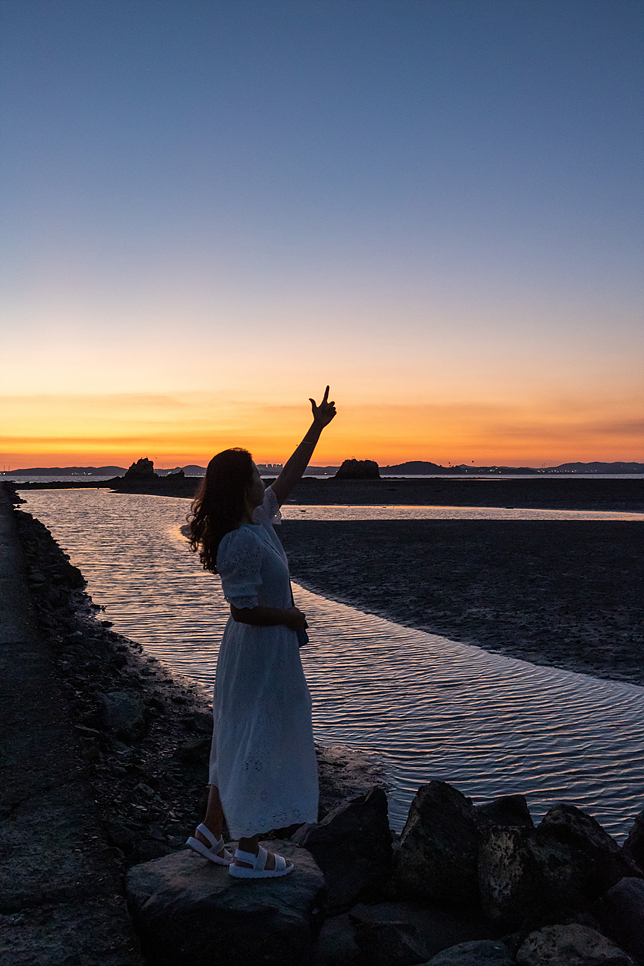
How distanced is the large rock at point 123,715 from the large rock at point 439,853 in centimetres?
305

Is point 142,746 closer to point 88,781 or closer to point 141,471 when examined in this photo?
point 88,781

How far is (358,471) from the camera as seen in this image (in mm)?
129875

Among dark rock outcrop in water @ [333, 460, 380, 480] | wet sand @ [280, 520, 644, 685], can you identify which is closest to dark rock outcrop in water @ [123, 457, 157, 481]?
dark rock outcrop in water @ [333, 460, 380, 480]

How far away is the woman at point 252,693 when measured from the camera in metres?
3.62

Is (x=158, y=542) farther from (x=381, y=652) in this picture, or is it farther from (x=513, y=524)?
(x=381, y=652)

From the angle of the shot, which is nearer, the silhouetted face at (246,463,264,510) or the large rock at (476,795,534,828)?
the silhouetted face at (246,463,264,510)

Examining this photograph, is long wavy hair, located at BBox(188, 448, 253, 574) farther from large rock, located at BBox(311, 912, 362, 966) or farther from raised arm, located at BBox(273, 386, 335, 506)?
large rock, located at BBox(311, 912, 362, 966)

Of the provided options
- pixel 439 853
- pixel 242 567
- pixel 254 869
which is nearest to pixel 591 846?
pixel 439 853

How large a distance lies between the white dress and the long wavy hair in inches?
4.4

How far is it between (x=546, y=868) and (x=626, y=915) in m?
0.40

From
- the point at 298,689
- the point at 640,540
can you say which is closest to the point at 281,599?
the point at 298,689

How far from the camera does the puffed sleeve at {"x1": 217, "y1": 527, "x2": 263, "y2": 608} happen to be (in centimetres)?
360

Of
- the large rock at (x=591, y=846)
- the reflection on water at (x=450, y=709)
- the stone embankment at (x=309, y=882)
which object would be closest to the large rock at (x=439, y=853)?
the stone embankment at (x=309, y=882)

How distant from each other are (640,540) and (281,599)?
2190 centimetres
